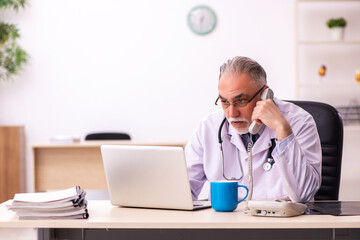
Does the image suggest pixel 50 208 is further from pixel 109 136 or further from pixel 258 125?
pixel 109 136

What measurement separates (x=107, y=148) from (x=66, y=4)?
4281 mm

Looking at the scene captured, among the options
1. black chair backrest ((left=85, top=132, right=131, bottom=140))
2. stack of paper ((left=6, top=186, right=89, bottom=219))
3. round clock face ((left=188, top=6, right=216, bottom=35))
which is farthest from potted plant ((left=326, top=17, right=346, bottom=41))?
stack of paper ((left=6, top=186, right=89, bottom=219))

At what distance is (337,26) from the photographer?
5531 mm

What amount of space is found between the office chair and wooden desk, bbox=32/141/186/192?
8.15 feet

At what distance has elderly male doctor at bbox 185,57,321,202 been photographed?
2.07 m

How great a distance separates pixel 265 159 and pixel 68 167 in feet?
9.63

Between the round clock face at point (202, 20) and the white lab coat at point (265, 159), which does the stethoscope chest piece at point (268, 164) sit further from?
the round clock face at point (202, 20)

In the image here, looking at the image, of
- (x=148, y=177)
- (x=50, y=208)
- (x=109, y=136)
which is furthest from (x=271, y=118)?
(x=109, y=136)

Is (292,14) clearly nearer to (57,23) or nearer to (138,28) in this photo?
(138,28)

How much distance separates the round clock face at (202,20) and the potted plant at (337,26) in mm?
1163

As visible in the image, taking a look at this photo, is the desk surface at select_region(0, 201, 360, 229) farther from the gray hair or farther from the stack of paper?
the gray hair

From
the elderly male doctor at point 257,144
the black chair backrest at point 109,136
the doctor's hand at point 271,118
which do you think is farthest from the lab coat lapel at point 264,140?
the black chair backrest at point 109,136

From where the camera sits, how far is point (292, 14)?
5832mm

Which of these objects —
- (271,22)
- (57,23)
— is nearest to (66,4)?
A: (57,23)
